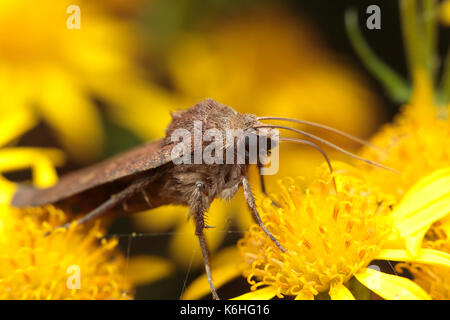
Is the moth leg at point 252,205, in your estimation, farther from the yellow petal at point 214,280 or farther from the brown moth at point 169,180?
the yellow petal at point 214,280

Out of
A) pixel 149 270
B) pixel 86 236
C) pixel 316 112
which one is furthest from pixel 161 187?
pixel 316 112

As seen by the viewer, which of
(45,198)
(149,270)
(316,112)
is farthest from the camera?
(316,112)

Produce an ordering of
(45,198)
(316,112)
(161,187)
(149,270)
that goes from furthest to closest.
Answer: (316,112), (149,270), (45,198), (161,187)

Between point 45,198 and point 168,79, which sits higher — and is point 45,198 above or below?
below

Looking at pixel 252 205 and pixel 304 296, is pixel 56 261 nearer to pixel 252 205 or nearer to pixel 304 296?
pixel 252 205

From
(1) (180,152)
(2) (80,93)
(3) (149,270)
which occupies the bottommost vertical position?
(3) (149,270)

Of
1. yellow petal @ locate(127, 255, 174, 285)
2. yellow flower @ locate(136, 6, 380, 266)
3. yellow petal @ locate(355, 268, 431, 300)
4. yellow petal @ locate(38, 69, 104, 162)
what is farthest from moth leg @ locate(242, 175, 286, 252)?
yellow petal @ locate(38, 69, 104, 162)

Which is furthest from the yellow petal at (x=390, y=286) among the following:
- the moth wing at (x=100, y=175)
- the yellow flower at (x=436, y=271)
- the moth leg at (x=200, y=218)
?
the moth wing at (x=100, y=175)

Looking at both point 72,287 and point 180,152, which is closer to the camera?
point 180,152
